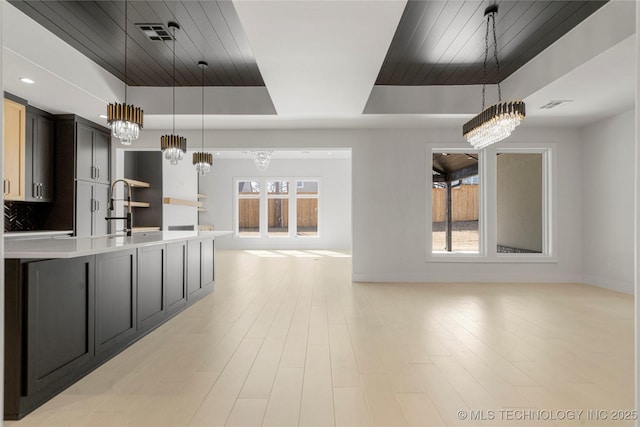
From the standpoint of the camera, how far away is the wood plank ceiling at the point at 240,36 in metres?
3.53

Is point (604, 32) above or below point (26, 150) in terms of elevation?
above

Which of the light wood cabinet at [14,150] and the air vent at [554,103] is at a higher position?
the air vent at [554,103]

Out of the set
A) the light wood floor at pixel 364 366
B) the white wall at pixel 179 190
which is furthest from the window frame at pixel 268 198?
the light wood floor at pixel 364 366

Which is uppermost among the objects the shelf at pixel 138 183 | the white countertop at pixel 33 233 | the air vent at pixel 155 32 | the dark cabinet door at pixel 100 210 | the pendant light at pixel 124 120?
the air vent at pixel 155 32

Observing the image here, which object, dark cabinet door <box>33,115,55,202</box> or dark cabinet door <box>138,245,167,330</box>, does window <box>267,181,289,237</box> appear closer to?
dark cabinet door <box>33,115,55,202</box>

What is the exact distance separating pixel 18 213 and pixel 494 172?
731 cm

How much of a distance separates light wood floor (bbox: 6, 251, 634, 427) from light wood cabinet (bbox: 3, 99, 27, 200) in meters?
2.77

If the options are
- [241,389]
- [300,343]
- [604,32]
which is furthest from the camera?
[604,32]

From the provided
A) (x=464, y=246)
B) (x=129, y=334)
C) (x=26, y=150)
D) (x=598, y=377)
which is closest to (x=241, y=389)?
(x=129, y=334)

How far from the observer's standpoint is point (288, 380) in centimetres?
255

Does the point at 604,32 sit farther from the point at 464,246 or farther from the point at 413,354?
the point at 464,246

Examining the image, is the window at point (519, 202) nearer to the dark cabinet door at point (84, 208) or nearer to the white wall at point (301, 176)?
the white wall at point (301, 176)

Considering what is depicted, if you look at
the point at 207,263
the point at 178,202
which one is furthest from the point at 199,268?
the point at 178,202

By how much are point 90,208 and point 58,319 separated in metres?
4.14
